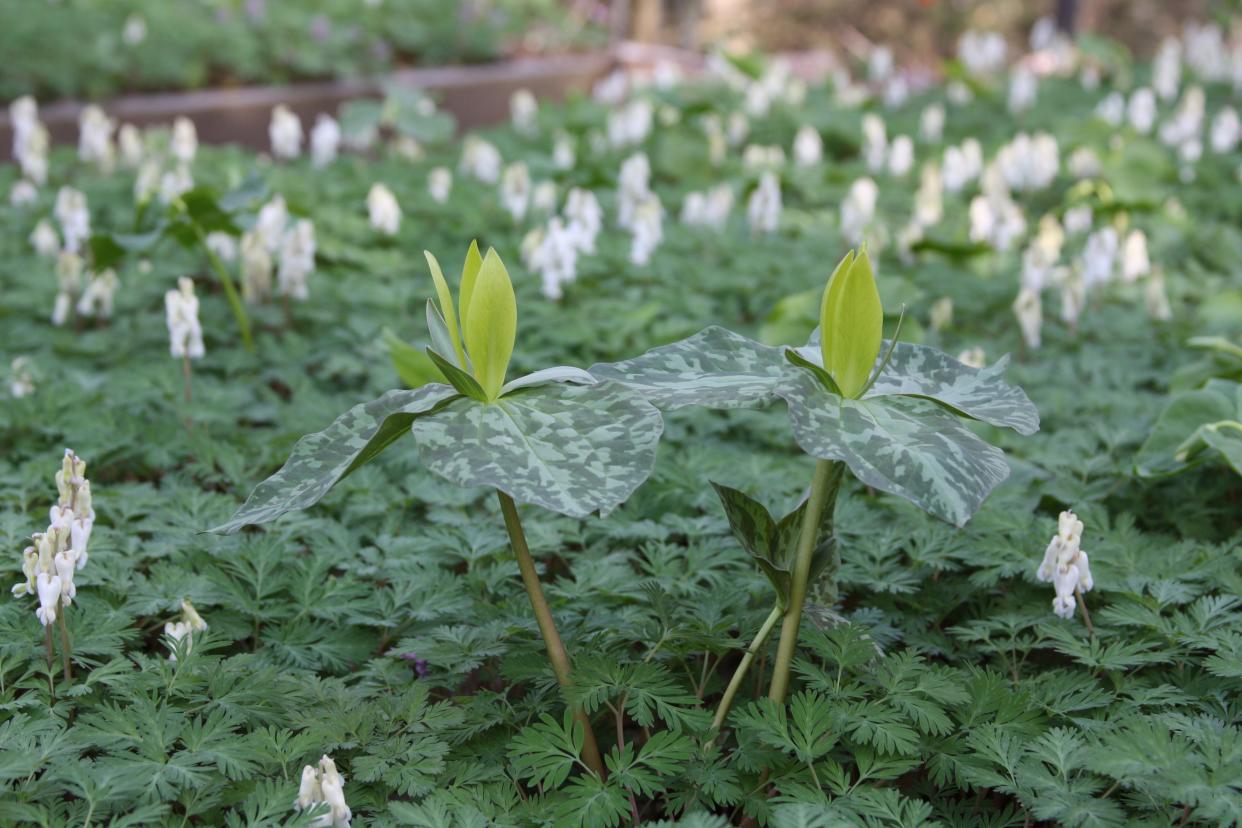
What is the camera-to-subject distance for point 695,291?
4.50m

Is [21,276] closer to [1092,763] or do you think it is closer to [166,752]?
[166,752]

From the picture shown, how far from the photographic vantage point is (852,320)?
5.52 feet

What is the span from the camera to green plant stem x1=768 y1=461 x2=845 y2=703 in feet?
5.73

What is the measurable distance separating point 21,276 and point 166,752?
2.86m

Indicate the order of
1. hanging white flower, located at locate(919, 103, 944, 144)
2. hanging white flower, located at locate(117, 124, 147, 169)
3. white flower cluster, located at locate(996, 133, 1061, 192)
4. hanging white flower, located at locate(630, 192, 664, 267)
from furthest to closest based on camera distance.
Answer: hanging white flower, located at locate(919, 103, 944, 144), white flower cluster, located at locate(996, 133, 1061, 192), hanging white flower, located at locate(117, 124, 147, 169), hanging white flower, located at locate(630, 192, 664, 267)

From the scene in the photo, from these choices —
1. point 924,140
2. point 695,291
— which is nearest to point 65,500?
point 695,291

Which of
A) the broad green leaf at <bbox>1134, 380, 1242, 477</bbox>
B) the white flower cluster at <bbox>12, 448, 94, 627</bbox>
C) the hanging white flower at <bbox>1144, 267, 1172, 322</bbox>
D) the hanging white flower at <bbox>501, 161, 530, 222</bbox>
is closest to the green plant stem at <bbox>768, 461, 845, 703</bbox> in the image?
the white flower cluster at <bbox>12, 448, 94, 627</bbox>

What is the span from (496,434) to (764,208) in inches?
151

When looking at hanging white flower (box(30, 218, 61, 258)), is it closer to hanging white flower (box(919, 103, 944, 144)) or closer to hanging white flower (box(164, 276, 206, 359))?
hanging white flower (box(164, 276, 206, 359))

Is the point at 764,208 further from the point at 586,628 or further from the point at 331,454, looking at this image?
the point at 331,454

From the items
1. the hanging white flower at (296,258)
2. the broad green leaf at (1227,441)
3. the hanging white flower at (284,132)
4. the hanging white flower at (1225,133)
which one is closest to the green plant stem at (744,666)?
the broad green leaf at (1227,441)

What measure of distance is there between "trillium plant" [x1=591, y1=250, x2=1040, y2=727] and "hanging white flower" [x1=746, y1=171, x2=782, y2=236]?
Answer: 135 inches

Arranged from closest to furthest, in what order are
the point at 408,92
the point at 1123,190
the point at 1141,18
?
1. the point at 1123,190
2. the point at 408,92
3. the point at 1141,18

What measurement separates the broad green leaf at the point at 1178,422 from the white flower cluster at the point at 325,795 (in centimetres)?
195
